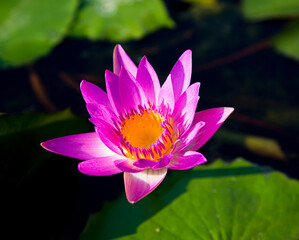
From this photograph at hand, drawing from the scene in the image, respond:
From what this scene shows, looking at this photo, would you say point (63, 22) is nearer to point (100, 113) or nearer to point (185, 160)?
point (100, 113)

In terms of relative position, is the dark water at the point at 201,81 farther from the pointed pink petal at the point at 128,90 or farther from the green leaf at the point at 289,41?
the pointed pink petal at the point at 128,90

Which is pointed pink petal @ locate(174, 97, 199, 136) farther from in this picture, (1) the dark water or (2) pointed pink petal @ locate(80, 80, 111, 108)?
Answer: (1) the dark water

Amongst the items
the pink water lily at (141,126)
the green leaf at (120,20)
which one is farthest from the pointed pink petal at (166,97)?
the green leaf at (120,20)

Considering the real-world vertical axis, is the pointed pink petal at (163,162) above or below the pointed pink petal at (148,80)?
below

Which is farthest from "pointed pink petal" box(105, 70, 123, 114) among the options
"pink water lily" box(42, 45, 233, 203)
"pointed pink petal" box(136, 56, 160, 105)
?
"pointed pink petal" box(136, 56, 160, 105)

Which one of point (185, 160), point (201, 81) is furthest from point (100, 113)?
point (201, 81)

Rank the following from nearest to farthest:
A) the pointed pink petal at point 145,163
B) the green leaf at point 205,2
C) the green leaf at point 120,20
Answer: the pointed pink petal at point 145,163
the green leaf at point 120,20
the green leaf at point 205,2
